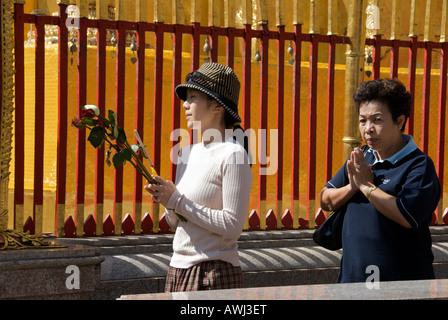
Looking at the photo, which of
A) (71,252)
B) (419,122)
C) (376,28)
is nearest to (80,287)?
(71,252)

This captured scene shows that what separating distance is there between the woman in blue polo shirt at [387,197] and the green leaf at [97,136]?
102 centimetres

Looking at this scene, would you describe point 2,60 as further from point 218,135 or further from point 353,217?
point 353,217

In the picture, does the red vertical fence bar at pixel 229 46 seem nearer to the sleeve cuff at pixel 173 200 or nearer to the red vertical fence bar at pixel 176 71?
the red vertical fence bar at pixel 176 71

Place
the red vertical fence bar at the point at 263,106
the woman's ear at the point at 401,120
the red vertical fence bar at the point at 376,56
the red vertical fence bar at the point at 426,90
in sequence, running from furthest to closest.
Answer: the red vertical fence bar at the point at 426,90
the red vertical fence bar at the point at 376,56
the red vertical fence bar at the point at 263,106
the woman's ear at the point at 401,120

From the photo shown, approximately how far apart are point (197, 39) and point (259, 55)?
1.61 feet

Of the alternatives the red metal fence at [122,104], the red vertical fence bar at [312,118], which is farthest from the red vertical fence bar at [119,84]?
the red vertical fence bar at [312,118]

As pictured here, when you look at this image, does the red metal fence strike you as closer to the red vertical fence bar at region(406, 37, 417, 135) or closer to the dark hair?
the red vertical fence bar at region(406, 37, 417, 135)

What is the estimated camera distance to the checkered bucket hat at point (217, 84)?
328 centimetres

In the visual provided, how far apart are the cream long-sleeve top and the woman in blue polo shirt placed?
1.54 feet

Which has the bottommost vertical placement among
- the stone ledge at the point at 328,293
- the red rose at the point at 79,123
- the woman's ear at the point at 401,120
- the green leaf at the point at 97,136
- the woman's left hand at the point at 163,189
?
the stone ledge at the point at 328,293

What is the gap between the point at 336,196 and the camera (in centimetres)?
345

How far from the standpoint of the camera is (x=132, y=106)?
234 inches

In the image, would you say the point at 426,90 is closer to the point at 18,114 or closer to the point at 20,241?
the point at 18,114
